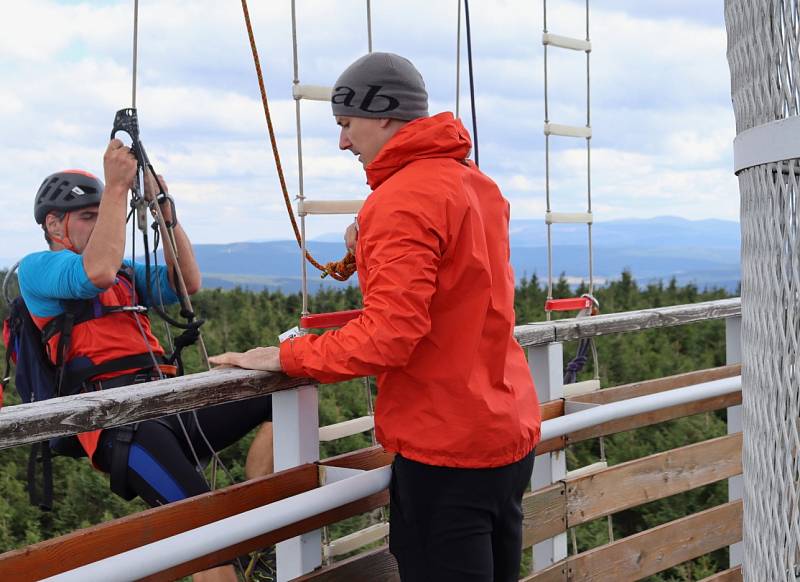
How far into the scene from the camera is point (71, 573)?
175 centimetres

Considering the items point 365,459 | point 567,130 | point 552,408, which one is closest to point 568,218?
point 567,130

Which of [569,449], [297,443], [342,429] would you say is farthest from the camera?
[569,449]

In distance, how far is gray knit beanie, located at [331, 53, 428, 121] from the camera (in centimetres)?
229

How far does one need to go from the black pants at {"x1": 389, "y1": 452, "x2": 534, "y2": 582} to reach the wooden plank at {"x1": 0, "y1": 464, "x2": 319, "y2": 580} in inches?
10.8

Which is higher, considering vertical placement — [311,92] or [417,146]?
[311,92]

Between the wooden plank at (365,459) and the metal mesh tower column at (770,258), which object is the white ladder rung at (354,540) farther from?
the metal mesh tower column at (770,258)

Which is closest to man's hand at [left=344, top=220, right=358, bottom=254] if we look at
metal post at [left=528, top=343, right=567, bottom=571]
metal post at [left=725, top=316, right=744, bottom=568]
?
metal post at [left=528, top=343, right=567, bottom=571]

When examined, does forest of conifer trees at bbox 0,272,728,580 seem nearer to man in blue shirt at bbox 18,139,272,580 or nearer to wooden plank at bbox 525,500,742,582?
wooden plank at bbox 525,500,742,582

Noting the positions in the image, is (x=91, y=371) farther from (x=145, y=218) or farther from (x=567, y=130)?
(x=567, y=130)

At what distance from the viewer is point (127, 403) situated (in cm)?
210

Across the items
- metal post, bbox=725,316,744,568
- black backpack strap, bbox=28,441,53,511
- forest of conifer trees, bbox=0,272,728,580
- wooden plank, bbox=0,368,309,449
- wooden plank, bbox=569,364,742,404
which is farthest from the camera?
forest of conifer trees, bbox=0,272,728,580

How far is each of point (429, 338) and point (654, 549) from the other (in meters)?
1.78

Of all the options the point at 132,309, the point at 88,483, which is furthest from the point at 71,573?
the point at 88,483

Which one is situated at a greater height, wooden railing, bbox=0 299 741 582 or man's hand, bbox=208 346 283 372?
man's hand, bbox=208 346 283 372
